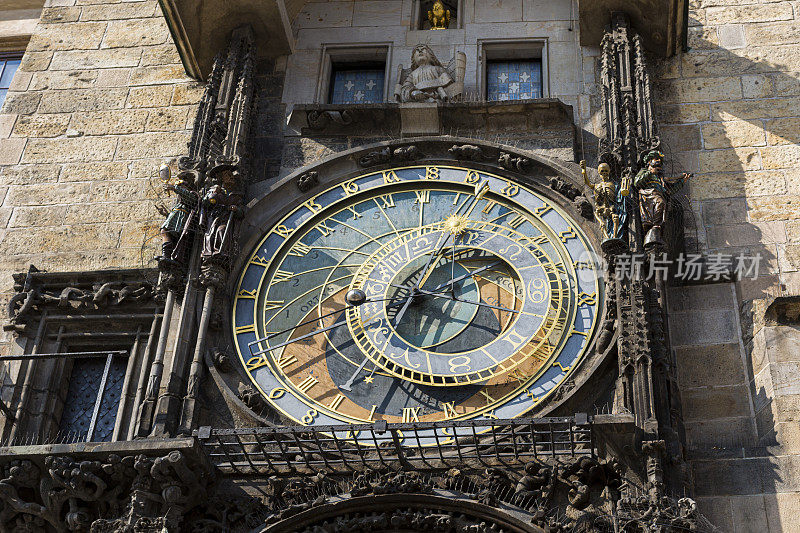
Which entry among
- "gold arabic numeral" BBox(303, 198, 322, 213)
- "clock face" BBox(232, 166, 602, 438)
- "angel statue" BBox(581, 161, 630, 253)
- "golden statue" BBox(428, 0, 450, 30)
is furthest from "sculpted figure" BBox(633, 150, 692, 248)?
"golden statue" BBox(428, 0, 450, 30)

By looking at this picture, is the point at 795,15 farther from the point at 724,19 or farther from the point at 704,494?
the point at 704,494

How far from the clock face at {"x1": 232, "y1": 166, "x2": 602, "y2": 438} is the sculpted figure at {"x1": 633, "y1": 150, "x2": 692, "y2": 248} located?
65 cm

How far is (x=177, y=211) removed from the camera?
14.1m

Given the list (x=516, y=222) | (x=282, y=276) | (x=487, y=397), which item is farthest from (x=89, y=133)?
(x=487, y=397)

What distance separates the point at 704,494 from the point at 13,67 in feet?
32.9

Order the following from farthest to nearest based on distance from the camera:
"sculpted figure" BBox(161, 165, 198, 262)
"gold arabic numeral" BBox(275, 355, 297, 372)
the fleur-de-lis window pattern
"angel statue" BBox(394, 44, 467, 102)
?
the fleur-de-lis window pattern → "angel statue" BBox(394, 44, 467, 102) → "sculpted figure" BBox(161, 165, 198, 262) → "gold arabic numeral" BBox(275, 355, 297, 372)

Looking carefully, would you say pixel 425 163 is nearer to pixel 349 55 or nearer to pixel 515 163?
pixel 515 163

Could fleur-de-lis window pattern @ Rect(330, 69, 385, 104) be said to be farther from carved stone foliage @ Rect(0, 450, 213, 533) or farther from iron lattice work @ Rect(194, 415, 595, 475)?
carved stone foliage @ Rect(0, 450, 213, 533)

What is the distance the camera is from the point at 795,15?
15781 millimetres

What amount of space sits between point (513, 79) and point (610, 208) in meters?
2.87

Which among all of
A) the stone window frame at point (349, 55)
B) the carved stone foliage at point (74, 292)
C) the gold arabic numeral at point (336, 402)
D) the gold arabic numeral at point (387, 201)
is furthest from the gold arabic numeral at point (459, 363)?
the stone window frame at point (349, 55)

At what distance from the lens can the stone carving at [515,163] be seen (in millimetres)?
14148

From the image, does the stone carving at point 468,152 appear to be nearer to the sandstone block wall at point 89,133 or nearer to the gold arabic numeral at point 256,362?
the gold arabic numeral at point 256,362

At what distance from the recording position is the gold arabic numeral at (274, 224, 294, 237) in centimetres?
1416
